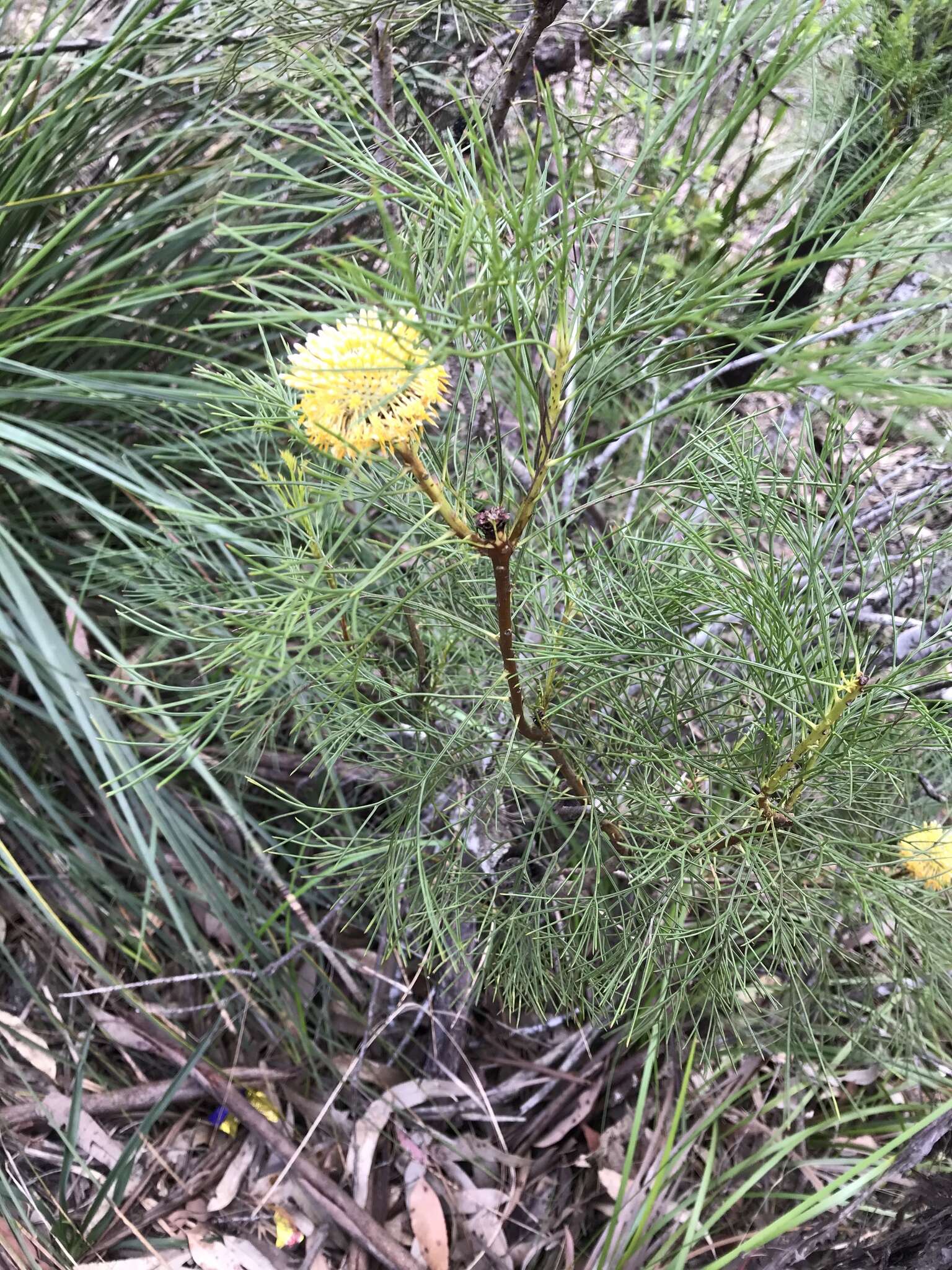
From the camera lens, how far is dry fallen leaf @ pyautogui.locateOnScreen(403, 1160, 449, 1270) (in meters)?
0.92

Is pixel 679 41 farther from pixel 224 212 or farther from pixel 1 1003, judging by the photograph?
pixel 1 1003

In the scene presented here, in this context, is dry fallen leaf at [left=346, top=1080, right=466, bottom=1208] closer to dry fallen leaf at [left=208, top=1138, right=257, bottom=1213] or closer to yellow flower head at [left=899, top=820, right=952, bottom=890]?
dry fallen leaf at [left=208, top=1138, right=257, bottom=1213]

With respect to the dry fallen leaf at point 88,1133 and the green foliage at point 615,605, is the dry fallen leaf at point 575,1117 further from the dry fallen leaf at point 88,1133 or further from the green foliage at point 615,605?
the dry fallen leaf at point 88,1133

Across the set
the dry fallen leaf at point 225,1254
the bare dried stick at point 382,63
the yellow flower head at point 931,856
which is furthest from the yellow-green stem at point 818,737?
the dry fallen leaf at point 225,1254

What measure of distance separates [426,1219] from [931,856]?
26.4 inches

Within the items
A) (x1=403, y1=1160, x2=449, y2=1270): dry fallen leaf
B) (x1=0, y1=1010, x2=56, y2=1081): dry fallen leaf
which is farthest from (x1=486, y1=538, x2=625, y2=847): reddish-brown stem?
(x1=0, y1=1010, x2=56, y2=1081): dry fallen leaf

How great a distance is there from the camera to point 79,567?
1.19m

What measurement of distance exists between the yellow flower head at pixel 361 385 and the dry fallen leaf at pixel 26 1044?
938 mm

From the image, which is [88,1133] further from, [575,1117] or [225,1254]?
Answer: [575,1117]

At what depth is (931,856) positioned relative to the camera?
2.14ft

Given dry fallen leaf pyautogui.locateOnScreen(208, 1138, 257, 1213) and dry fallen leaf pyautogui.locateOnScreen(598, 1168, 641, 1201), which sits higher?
dry fallen leaf pyautogui.locateOnScreen(208, 1138, 257, 1213)

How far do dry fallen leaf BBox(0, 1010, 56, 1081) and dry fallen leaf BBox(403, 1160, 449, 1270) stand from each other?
437mm

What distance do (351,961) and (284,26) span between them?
3.09ft

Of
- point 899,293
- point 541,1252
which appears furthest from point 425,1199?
point 899,293
